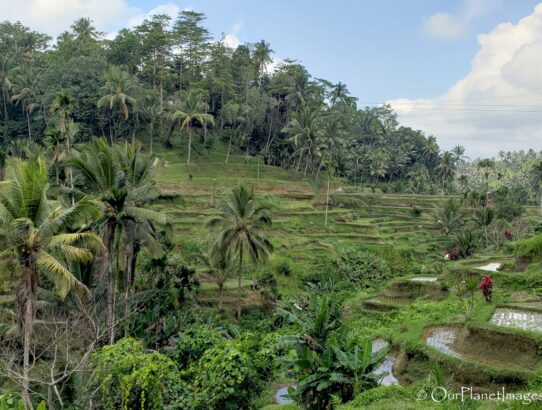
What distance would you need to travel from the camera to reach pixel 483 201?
59.3 meters

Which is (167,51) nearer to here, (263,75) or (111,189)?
(263,75)

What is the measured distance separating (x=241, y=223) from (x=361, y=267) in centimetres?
1807

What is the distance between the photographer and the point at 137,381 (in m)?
13.0

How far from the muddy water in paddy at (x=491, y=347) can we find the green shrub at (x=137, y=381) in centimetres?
968

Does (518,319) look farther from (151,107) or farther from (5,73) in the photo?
(5,73)

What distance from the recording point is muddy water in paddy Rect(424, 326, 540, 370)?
52.7 feet

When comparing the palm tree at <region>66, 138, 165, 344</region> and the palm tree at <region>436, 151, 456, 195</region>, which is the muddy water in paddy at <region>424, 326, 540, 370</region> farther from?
the palm tree at <region>436, 151, 456, 195</region>

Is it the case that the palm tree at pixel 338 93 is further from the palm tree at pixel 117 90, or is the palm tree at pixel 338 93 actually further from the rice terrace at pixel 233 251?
the palm tree at pixel 117 90

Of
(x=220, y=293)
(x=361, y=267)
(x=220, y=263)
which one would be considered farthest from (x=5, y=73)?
(x=361, y=267)

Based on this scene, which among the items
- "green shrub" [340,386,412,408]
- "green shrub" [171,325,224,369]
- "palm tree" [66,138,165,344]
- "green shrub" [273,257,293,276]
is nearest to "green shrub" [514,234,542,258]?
"green shrub" [171,325,224,369]

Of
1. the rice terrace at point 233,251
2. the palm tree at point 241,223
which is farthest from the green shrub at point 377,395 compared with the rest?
the palm tree at point 241,223

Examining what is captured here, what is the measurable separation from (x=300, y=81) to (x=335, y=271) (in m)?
36.6

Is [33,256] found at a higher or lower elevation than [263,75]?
lower

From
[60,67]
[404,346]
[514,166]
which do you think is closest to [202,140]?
[60,67]
